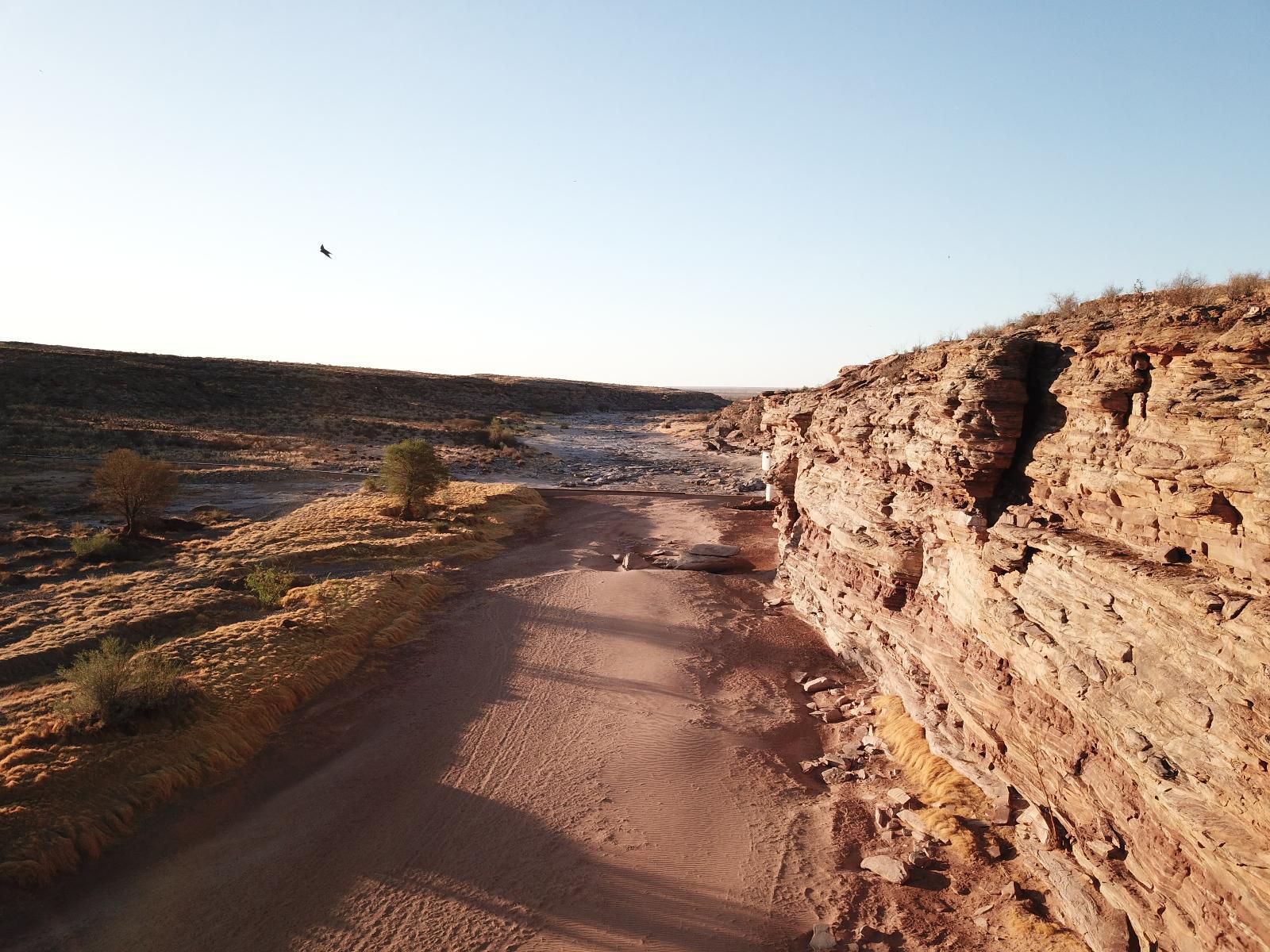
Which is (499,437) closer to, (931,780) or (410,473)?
(410,473)

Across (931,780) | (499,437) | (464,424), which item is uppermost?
(464,424)

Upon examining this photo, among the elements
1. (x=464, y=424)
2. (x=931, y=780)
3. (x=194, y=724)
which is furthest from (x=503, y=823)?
(x=464, y=424)

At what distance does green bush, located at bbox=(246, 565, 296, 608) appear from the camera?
1853 cm

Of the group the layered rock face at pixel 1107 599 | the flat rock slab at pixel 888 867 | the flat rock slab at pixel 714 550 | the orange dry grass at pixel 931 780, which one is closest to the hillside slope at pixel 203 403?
the flat rock slab at pixel 714 550

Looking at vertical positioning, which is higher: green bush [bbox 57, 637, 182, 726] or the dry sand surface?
green bush [bbox 57, 637, 182, 726]

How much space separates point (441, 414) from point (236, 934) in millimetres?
72661

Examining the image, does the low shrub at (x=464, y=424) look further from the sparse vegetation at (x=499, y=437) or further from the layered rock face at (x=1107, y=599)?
the layered rock face at (x=1107, y=599)

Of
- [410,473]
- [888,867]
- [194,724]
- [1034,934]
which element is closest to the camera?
[1034,934]

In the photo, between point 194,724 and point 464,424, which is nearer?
point 194,724

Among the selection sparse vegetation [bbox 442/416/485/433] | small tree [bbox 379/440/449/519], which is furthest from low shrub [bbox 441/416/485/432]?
small tree [bbox 379/440/449/519]

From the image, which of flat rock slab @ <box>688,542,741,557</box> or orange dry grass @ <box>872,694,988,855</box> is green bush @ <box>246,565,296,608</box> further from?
orange dry grass @ <box>872,694,988,855</box>

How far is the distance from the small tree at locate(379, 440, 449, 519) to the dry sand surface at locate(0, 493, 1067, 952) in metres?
13.2

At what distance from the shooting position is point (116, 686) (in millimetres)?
11969

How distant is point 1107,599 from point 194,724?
48.1 feet
